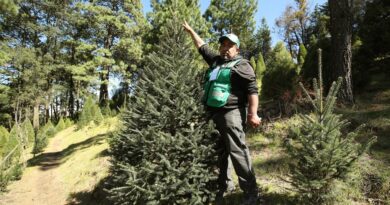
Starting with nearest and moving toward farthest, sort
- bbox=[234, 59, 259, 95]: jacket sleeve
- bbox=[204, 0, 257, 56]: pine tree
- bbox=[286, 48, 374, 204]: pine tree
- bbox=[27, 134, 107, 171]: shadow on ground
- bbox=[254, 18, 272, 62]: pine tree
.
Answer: bbox=[286, 48, 374, 204]: pine tree, bbox=[234, 59, 259, 95]: jacket sleeve, bbox=[27, 134, 107, 171]: shadow on ground, bbox=[204, 0, 257, 56]: pine tree, bbox=[254, 18, 272, 62]: pine tree

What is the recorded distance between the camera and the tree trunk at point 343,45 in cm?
646

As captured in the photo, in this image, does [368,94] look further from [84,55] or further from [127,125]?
[84,55]

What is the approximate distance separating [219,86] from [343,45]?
3987mm

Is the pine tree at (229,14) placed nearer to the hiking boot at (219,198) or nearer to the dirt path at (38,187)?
the dirt path at (38,187)

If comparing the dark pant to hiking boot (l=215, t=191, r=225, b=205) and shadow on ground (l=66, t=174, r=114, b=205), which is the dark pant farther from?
shadow on ground (l=66, t=174, r=114, b=205)

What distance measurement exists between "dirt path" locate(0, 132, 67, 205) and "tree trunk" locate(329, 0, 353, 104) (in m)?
6.80

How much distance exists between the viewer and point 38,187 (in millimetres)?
9719

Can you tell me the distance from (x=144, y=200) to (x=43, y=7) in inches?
1082

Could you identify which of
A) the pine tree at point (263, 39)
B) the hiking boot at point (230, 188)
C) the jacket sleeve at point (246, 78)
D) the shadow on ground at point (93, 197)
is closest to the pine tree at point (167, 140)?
the hiking boot at point (230, 188)

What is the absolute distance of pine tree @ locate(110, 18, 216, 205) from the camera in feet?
12.0

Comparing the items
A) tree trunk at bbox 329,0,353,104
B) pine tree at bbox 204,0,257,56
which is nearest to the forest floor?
tree trunk at bbox 329,0,353,104

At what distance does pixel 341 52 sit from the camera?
647 cm

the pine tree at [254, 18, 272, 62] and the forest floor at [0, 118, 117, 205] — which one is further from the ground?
the pine tree at [254, 18, 272, 62]

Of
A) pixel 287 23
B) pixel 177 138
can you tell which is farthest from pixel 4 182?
pixel 287 23
